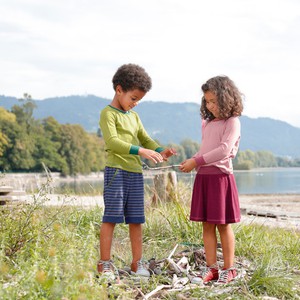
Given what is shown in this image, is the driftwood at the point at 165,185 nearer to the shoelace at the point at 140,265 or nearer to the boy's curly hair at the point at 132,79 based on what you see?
the shoelace at the point at 140,265

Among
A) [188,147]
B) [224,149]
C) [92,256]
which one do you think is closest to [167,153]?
[224,149]

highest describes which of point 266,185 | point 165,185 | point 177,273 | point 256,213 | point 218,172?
point 218,172

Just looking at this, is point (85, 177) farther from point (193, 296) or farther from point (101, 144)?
point (193, 296)

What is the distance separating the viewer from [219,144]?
4512 millimetres

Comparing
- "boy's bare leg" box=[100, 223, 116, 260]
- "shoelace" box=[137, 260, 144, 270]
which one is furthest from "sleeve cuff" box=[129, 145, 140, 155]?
"shoelace" box=[137, 260, 144, 270]

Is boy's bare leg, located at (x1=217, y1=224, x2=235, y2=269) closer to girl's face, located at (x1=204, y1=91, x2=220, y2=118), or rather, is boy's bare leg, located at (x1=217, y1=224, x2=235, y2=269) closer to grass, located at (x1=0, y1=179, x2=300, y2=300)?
grass, located at (x1=0, y1=179, x2=300, y2=300)

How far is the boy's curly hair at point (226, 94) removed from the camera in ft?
14.6

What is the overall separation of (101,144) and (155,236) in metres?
86.8

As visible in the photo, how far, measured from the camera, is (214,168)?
4.52 meters

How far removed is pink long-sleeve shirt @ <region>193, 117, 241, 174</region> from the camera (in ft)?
14.5

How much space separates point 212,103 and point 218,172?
53cm

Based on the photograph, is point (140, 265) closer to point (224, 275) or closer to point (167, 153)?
point (224, 275)

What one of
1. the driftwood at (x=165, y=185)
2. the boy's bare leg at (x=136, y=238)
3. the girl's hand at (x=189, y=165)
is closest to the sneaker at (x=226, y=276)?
the boy's bare leg at (x=136, y=238)

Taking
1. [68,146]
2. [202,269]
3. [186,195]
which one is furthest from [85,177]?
[202,269]
